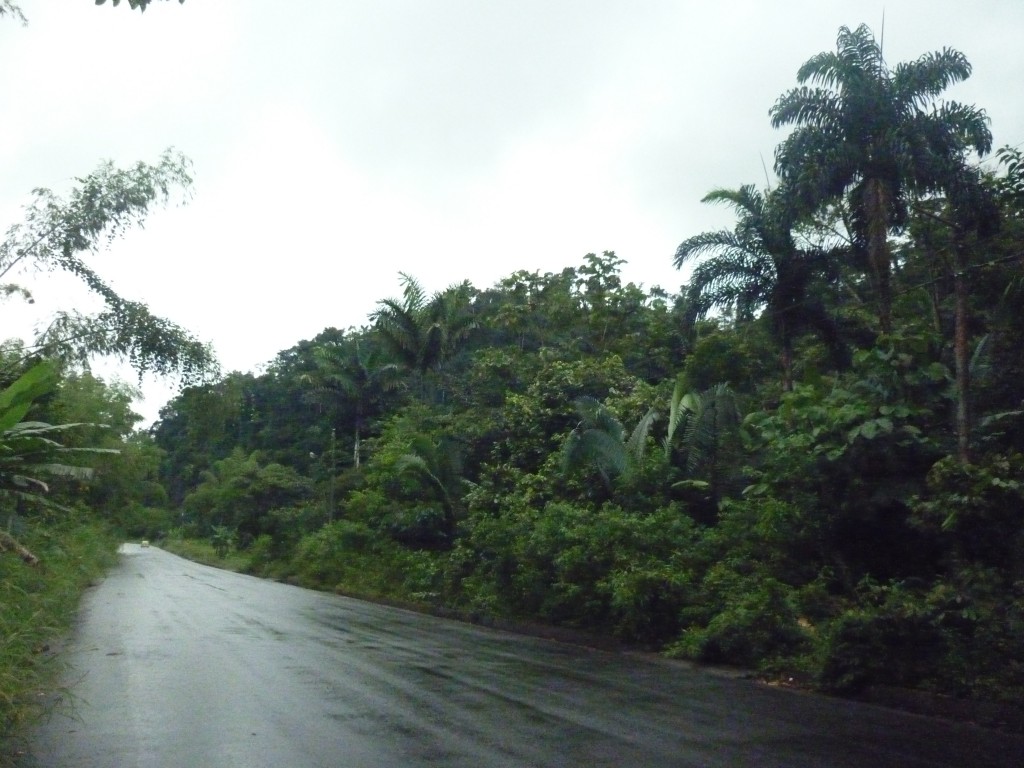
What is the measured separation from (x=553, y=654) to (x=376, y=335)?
26.1 meters

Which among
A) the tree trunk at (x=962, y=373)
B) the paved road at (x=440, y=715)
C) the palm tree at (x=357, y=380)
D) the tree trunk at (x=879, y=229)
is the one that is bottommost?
the paved road at (x=440, y=715)

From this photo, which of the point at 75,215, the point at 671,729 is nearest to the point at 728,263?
the point at 75,215

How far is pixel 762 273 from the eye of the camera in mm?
24141

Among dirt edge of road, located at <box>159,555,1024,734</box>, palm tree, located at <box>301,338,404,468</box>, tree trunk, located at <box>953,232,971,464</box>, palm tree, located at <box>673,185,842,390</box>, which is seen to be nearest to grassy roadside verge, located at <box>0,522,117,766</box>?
dirt edge of road, located at <box>159,555,1024,734</box>

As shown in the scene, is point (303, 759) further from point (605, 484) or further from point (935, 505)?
point (605, 484)

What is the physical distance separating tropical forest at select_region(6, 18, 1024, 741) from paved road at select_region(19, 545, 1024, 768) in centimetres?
104

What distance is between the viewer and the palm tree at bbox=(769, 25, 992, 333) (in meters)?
20.0

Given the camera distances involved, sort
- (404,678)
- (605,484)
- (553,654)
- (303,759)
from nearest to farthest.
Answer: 1. (303,759)
2. (404,678)
3. (553,654)
4. (605,484)

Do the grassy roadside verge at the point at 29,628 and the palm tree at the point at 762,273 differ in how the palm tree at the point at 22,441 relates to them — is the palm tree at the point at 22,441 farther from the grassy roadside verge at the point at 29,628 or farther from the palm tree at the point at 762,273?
the palm tree at the point at 762,273

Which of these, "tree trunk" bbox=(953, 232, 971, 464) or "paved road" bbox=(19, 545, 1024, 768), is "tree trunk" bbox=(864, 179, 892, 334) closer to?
"tree trunk" bbox=(953, 232, 971, 464)

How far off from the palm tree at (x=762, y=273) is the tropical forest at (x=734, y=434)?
0.07 metres

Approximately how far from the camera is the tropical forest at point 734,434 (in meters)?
11.9

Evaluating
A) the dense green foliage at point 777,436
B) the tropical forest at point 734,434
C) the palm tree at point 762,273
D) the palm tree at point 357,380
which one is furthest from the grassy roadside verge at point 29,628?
the palm tree at point 357,380

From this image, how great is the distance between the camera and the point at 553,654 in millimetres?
15453
